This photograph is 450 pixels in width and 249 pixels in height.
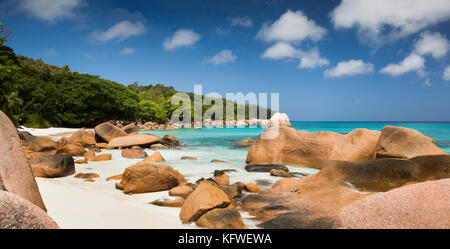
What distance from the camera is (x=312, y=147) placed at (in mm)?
8562

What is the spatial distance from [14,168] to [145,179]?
7.90 feet

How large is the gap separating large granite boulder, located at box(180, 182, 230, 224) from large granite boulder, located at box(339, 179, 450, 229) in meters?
1.68

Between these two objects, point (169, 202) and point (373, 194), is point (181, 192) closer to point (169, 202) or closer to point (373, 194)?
point (169, 202)

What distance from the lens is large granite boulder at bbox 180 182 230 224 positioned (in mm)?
3289

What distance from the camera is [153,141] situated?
1393cm

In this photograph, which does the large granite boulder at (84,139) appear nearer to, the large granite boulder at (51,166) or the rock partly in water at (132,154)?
the rock partly in water at (132,154)

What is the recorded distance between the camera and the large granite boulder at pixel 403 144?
6938mm

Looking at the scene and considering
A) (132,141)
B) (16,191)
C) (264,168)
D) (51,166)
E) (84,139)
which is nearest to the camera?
(16,191)

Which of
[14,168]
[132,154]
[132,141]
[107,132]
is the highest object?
[14,168]

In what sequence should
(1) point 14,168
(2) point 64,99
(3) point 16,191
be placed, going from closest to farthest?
1. (3) point 16,191
2. (1) point 14,168
3. (2) point 64,99

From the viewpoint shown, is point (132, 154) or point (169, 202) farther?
point (132, 154)

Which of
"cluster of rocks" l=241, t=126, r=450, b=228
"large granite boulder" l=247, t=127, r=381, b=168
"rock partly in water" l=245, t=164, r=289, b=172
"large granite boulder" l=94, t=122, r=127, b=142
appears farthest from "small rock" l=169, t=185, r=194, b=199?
"large granite boulder" l=94, t=122, r=127, b=142

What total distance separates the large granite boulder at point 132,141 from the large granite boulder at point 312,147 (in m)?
7.02

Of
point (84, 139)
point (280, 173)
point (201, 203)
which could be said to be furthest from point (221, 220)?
point (84, 139)
